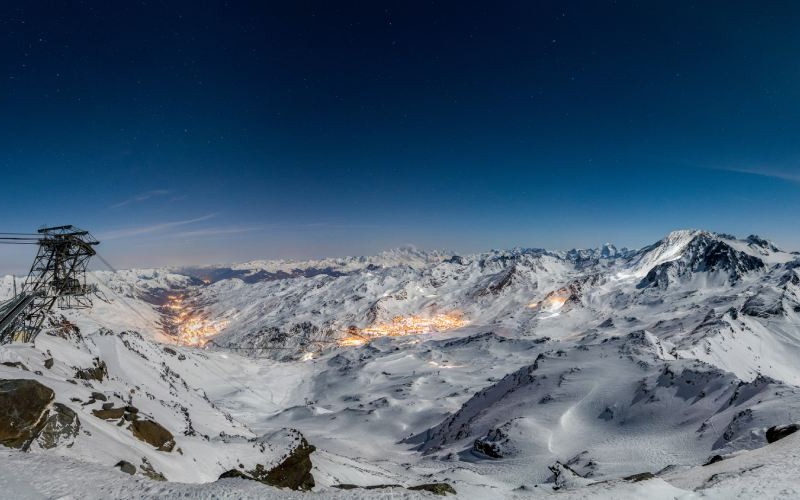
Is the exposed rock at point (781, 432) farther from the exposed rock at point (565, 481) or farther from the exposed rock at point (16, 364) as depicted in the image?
the exposed rock at point (16, 364)

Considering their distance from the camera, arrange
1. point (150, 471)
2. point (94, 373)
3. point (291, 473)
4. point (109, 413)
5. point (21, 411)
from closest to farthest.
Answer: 1. point (21, 411)
2. point (150, 471)
3. point (109, 413)
4. point (291, 473)
5. point (94, 373)

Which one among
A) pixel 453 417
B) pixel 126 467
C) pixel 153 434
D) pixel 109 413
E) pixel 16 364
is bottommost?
pixel 453 417

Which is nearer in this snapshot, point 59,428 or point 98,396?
point 59,428

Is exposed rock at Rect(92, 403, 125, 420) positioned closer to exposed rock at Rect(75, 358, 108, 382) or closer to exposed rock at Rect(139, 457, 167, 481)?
exposed rock at Rect(139, 457, 167, 481)

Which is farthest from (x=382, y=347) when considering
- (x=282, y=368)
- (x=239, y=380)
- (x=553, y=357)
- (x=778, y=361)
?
(x=778, y=361)

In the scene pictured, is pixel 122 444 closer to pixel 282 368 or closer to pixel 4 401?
pixel 4 401

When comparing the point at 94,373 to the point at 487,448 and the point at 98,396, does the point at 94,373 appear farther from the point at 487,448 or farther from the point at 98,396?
the point at 487,448

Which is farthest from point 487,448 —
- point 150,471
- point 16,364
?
point 16,364
